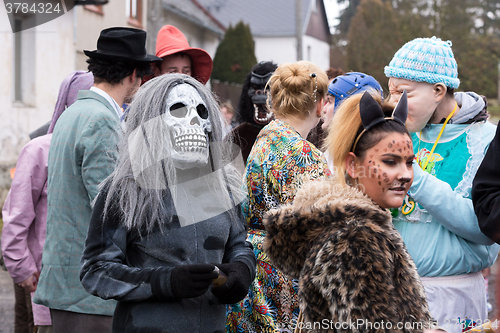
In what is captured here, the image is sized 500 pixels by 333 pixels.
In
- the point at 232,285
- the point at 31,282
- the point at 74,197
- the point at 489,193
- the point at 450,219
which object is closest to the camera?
the point at 232,285

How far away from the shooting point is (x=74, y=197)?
2.89m

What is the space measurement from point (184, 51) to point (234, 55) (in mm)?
23977

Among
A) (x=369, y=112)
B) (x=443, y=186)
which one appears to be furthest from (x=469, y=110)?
(x=369, y=112)

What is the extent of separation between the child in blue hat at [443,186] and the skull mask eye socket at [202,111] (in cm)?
99

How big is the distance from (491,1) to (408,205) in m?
59.2

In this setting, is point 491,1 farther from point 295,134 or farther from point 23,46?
point 295,134

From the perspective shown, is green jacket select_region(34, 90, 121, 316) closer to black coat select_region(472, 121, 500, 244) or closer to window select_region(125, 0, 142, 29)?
black coat select_region(472, 121, 500, 244)

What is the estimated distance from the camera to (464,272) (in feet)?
8.80

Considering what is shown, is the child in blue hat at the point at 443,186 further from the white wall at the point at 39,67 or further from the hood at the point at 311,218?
the white wall at the point at 39,67

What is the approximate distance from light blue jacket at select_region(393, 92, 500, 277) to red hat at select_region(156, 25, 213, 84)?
7.29 feet

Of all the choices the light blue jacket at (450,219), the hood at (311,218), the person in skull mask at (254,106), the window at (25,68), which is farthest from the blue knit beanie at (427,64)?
the window at (25,68)

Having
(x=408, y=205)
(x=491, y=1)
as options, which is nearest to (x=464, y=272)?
(x=408, y=205)

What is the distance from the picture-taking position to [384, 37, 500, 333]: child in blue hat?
2.59m

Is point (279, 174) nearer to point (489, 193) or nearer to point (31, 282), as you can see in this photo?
point (489, 193)
